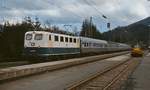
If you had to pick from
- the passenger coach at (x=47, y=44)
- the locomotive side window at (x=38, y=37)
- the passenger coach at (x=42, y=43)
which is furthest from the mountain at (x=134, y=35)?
the locomotive side window at (x=38, y=37)

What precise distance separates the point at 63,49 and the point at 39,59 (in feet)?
20.5

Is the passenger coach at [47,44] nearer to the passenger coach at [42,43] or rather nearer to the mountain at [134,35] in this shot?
the passenger coach at [42,43]

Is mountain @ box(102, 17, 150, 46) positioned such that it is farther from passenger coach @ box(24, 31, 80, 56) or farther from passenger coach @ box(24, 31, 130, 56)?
passenger coach @ box(24, 31, 80, 56)

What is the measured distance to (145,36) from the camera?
163000mm

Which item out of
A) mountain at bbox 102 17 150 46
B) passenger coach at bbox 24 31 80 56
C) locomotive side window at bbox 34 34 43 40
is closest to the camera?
passenger coach at bbox 24 31 80 56

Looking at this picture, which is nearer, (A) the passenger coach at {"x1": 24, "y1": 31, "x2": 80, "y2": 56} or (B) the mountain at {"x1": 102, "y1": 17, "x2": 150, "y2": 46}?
(A) the passenger coach at {"x1": 24, "y1": 31, "x2": 80, "y2": 56}

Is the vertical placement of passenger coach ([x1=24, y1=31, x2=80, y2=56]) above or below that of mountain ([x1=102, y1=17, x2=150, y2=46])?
below

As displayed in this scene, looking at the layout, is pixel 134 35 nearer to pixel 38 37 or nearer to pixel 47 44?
pixel 38 37

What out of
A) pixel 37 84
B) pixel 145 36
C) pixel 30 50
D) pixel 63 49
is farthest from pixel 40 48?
pixel 145 36

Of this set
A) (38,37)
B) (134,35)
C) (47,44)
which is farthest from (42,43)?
(134,35)

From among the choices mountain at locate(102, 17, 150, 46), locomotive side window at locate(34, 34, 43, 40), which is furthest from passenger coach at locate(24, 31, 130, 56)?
mountain at locate(102, 17, 150, 46)

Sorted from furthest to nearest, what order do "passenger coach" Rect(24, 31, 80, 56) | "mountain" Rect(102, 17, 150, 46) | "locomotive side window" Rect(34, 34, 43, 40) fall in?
"mountain" Rect(102, 17, 150, 46), "locomotive side window" Rect(34, 34, 43, 40), "passenger coach" Rect(24, 31, 80, 56)

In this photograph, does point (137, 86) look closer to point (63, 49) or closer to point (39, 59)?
point (39, 59)

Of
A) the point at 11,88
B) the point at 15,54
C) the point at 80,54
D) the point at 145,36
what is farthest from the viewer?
the point at 145,36
